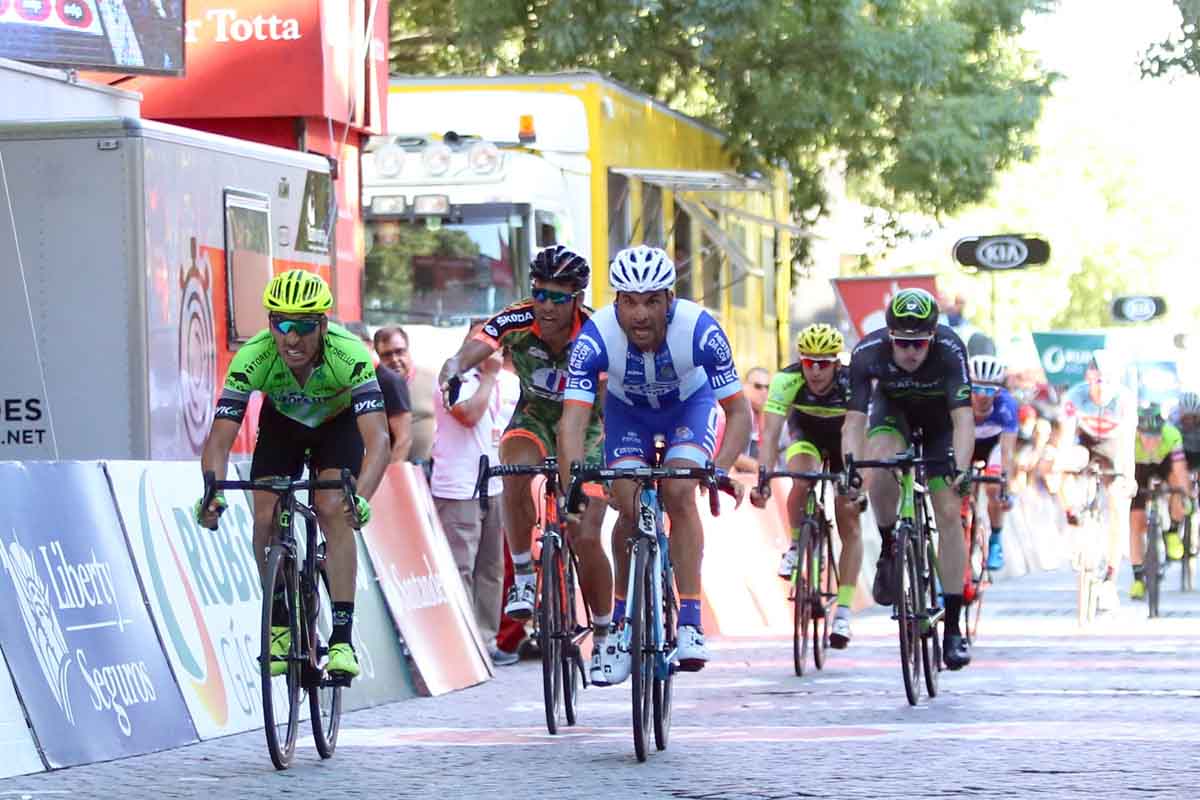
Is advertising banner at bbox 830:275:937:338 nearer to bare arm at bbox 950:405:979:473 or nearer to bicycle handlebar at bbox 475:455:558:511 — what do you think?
bare arm at bbox 950:405:979:473

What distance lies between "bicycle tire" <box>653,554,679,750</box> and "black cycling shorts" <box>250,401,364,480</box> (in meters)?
1.37

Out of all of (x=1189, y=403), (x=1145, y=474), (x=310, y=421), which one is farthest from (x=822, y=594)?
(x=1189, y=403)

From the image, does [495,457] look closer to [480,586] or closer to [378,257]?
[480,586]

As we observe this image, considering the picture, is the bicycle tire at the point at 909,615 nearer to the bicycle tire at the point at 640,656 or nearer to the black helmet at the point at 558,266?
the black helmet at the point at 558,266

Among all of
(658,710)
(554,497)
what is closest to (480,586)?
A: (554,497)

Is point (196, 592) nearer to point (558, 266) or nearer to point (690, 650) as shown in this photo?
point (558, 266)

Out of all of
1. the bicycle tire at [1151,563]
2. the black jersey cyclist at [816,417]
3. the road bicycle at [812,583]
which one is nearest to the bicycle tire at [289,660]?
the road bicycle at [812,583]

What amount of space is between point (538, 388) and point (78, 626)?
257 cm

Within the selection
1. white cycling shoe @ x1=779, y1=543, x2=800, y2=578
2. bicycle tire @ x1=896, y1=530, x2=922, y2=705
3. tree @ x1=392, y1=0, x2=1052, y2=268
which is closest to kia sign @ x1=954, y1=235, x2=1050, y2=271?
white cycling shoe @ x1=779, y1=543, x2=800, y2=578

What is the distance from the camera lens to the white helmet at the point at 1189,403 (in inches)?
1041

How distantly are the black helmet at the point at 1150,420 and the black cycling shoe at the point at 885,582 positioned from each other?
33.2 ft

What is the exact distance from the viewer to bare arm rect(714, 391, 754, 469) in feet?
34.4

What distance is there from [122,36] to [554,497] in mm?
5715

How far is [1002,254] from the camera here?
2130 centimetres
